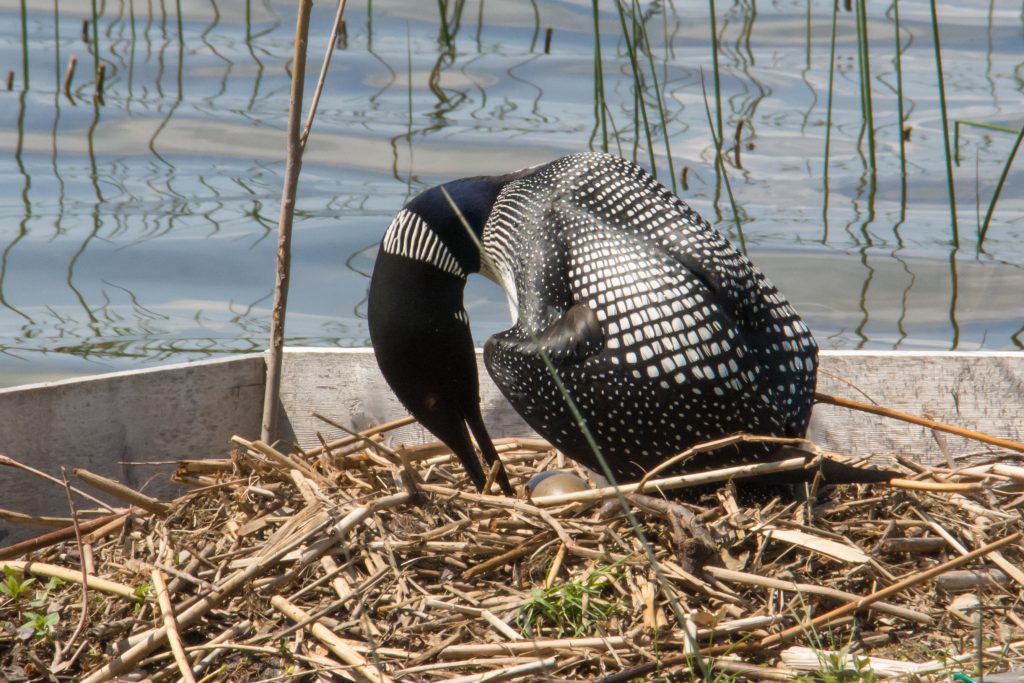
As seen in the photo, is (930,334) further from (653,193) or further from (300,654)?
(300,654)

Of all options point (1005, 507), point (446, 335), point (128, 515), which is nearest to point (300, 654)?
point (128, 515)

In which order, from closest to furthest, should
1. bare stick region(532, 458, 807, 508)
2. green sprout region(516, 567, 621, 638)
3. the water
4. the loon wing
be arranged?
green sprout region(516, 567, 621, 638) → bare stick region(532, 458, 807, 508) → the loon wing → the water

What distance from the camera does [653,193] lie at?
8.96 ft

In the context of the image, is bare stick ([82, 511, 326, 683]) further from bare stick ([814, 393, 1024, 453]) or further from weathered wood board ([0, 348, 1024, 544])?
bare stick ([814, 393, 1024, 453])

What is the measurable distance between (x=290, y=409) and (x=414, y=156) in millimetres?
3780

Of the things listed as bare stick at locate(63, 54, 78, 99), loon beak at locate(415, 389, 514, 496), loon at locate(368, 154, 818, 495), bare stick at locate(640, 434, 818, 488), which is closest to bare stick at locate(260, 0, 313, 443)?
loon at locate(368, 154, 818, 495)

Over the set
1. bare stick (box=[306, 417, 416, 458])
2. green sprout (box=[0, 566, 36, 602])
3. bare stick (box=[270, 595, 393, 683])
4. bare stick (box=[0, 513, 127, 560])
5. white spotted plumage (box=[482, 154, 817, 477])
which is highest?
white spotted plumage (box=[482, 154, 817, 477])

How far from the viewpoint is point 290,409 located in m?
3.28

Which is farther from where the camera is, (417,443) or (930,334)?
(930,334)

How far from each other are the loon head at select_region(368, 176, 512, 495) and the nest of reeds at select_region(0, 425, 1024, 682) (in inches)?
10.0

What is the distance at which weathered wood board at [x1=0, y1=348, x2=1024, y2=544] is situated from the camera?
2896 millimetres

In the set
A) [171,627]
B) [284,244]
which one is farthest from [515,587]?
[284,244]

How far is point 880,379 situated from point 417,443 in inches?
49.5

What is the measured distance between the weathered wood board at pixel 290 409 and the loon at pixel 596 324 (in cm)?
50
